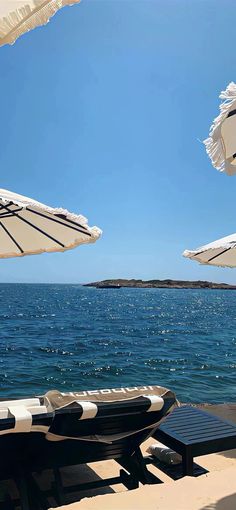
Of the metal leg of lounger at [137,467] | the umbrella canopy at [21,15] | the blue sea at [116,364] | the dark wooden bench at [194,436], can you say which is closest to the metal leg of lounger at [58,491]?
the metal leg of lounger at [137,467]

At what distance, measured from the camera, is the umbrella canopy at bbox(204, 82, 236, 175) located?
9.50 feet

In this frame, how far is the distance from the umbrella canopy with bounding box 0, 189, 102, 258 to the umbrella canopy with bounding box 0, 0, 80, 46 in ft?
6.54

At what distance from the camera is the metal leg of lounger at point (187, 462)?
3.44m

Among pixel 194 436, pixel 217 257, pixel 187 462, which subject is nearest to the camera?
pixel 187 462

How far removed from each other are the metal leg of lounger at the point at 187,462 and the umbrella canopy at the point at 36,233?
216cm

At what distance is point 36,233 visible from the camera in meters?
4.87

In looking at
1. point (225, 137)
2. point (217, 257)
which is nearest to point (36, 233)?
point (225, 137)

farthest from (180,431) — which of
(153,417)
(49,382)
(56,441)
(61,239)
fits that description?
(49,382)

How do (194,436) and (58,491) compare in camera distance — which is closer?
(58,491)

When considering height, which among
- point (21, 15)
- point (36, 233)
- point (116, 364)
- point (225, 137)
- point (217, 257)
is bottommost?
point (116, 364)

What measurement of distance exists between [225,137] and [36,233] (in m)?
2.64

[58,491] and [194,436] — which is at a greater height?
[194,436]

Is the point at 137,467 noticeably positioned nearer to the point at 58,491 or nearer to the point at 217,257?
the point at 58,491

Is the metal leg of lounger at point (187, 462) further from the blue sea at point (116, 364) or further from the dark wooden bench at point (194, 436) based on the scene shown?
the blue sea at point (116, 364)
